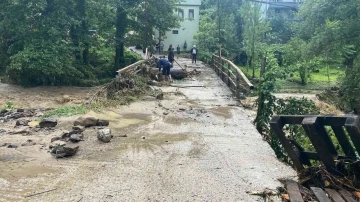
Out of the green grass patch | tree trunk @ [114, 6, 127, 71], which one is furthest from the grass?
the green grass patch

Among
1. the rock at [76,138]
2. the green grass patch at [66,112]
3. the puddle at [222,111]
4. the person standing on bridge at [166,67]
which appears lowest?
the puddle at [222,111]

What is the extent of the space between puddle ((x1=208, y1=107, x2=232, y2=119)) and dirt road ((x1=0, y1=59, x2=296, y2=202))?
464mm

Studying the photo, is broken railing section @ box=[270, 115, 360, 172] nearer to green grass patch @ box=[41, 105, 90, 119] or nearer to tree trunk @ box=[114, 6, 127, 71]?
green grass patch @ box=[41, 105, 90, 119]

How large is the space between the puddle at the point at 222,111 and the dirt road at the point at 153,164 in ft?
1.52

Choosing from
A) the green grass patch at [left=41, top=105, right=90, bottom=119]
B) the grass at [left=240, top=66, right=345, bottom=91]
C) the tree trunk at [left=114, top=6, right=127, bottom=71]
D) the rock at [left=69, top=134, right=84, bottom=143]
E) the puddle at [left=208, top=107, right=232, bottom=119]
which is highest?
the tree trunk at [left=114, top=6, right=127, bottom=71]

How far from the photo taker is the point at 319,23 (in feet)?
85.1

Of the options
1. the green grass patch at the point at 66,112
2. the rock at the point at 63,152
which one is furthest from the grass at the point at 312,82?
the rock at the point at 63,152

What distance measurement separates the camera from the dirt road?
5.57m

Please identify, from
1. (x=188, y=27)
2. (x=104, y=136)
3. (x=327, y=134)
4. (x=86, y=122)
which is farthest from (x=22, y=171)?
(x=188, y=27)

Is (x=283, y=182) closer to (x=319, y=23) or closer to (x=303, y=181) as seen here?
(x=303, y=181)

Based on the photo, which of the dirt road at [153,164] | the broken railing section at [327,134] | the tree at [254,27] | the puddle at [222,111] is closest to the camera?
the broken railing section at [327,134]

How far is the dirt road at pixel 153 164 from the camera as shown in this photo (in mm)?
5570

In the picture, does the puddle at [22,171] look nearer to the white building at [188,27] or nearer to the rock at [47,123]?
the rock at [47,123]

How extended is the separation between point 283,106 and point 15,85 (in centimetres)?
1613
